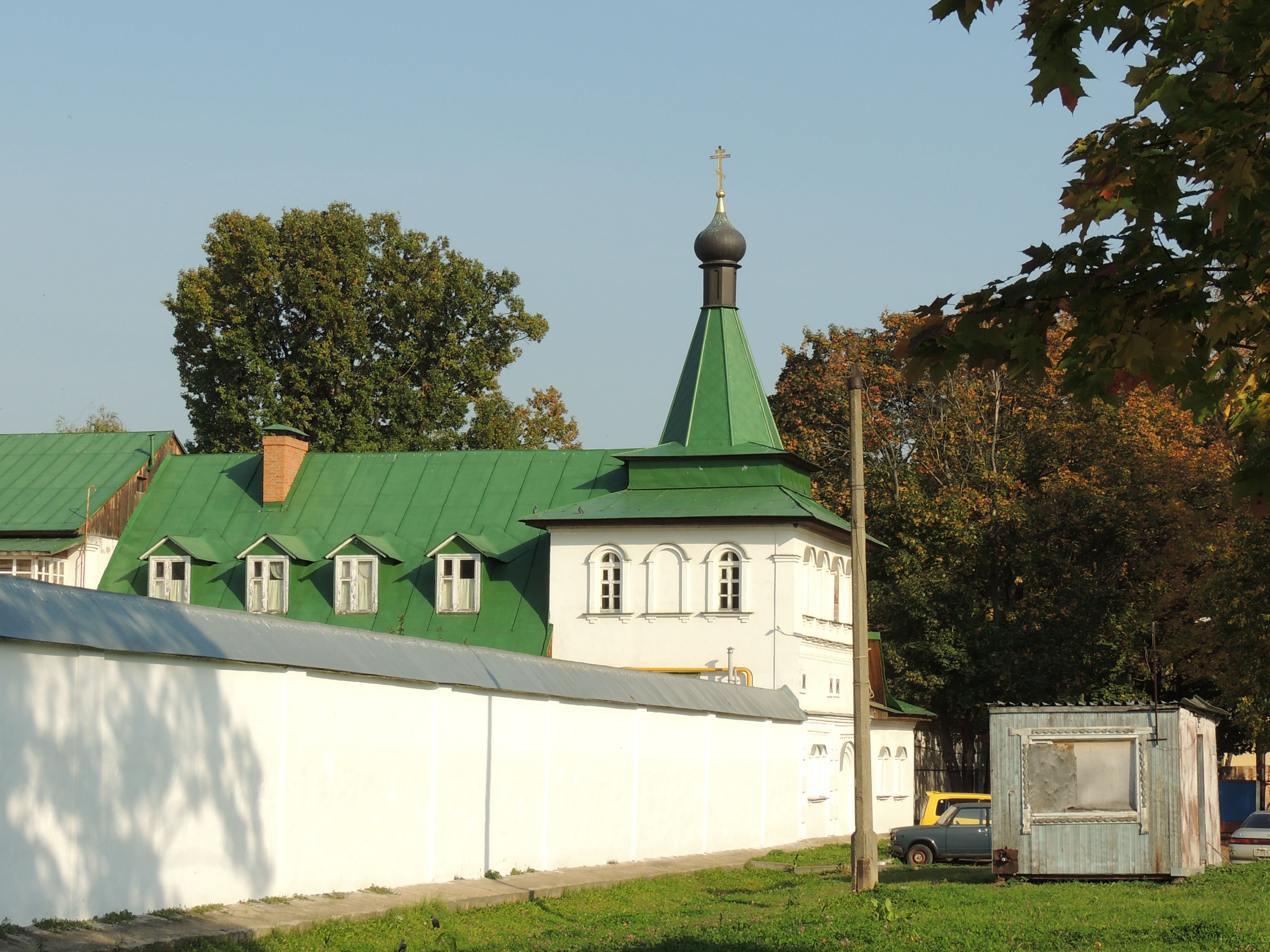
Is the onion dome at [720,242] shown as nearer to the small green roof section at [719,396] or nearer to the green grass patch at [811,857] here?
the small green roof section at [719,396]

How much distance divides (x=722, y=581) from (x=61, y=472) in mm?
17751

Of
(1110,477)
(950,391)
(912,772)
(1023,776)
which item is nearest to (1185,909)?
(1023,776)

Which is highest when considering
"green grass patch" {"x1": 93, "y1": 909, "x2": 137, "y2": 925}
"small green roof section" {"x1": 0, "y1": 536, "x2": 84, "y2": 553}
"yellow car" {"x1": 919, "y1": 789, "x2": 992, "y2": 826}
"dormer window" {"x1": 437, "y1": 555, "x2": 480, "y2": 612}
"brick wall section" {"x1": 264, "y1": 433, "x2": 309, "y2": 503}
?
"brick wall section" {"x1": 264, "y1": 433, "x2": 309, "y2": 503}

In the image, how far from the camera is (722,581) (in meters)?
36.7

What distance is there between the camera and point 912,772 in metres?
43.1

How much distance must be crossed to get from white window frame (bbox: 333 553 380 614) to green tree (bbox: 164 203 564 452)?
11.5 meters

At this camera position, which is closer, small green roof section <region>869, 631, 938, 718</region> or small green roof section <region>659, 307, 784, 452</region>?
small green roof section <region>659, 307, 784, 452</region>

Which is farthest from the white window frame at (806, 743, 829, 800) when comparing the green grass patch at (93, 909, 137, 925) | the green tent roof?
the green grass patch at (93, 909, 137, 925)

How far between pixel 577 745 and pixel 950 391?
107 ft

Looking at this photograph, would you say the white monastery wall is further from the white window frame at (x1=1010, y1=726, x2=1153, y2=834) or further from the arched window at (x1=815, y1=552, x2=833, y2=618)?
the arched window at (x1=815, y1=552, x2=833, y2=618)

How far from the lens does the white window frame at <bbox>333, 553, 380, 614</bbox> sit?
3862 cm

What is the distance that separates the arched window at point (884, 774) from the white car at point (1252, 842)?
11.9m

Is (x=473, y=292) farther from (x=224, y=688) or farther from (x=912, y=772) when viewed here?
(x=224, y=688)

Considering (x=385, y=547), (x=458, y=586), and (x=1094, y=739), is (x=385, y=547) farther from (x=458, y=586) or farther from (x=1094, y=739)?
(x=1094, y=739)
